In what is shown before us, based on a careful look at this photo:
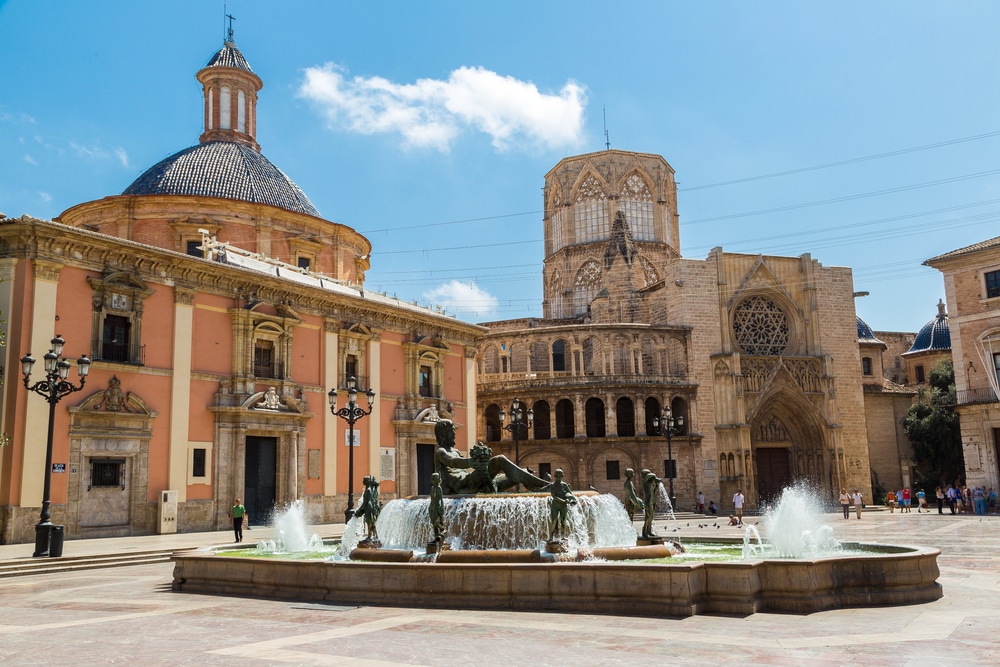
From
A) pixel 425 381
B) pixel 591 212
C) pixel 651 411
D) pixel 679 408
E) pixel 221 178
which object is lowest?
pixel 651 411

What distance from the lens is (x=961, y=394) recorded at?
116 ft

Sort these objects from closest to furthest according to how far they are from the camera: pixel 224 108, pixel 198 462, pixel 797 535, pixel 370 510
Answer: pixel 797 535 < pixel 370 510 < pixel 198 462 < pixel 224 108

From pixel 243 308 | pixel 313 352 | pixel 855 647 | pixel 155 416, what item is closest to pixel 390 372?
pixel 313 352

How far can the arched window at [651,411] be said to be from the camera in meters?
41.5

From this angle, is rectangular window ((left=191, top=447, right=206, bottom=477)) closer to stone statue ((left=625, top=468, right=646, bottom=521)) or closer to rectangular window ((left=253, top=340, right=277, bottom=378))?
rectangular window ((left=253, top=340, right=277, bottom=378))

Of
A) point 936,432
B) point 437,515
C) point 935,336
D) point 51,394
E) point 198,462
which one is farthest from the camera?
point 935,336

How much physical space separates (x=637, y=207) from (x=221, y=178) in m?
29.3

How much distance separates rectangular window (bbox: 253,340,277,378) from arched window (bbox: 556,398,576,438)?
685 inches

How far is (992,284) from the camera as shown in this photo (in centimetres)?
3447

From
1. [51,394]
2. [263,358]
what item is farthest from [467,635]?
[263,358]

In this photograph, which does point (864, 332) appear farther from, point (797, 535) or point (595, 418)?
point (797, 535)

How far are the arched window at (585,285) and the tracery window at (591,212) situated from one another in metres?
1.90

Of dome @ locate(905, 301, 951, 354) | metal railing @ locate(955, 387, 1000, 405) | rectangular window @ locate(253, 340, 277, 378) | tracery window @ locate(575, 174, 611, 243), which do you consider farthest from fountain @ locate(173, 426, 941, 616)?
dome @ locate(905, 301, 951, 354)

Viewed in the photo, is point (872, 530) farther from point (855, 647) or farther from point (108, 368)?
point (108, 368)
